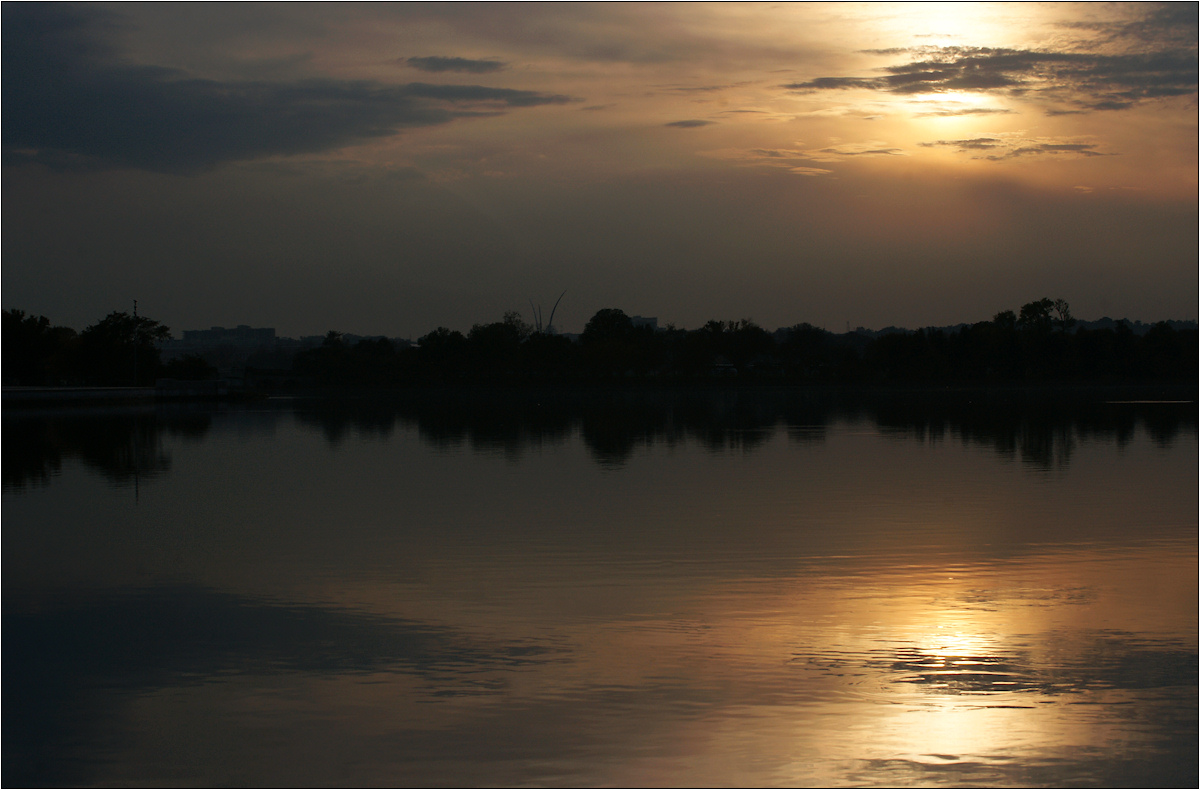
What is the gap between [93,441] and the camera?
3062 centimetres

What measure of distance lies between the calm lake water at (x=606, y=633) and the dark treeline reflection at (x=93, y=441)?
11.0ft

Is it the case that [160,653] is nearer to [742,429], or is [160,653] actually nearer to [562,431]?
[562,431]

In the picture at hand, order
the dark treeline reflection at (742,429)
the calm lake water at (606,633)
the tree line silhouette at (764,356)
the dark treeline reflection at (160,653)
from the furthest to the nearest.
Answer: the tree line silhouette at (764,356) < the dark treeline reflection at (742,429) < the dark treeline reflection at (160,653) < the calm lake water at (606,633)

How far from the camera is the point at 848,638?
8.02 meters

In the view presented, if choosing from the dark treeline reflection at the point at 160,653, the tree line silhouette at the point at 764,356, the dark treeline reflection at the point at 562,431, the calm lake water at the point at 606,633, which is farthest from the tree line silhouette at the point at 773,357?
the dark treeline reflection at the point at 160,653

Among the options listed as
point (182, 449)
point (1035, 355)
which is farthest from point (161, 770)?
point (1035, 355)

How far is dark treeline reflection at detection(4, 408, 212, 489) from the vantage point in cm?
2169

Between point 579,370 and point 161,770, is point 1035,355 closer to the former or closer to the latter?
point 579,370

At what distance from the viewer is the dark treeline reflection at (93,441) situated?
2169 cm

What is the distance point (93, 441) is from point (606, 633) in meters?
26.0

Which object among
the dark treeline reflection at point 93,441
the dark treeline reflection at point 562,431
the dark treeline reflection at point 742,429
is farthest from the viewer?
the dark treeline reflection at point 742,429

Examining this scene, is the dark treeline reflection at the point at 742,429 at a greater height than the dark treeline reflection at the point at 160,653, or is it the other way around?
the dark treeline reflection at the point at 160,653

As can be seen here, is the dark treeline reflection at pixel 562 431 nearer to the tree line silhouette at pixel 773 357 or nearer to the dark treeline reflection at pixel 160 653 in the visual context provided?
the dark treeline reflection at pixel 160 653

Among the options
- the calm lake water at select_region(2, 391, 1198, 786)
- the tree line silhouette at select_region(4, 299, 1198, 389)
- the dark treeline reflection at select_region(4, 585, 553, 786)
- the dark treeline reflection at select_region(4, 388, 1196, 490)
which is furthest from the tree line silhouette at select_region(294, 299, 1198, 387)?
the dark treeline reflection at select_region(4, 585, 553, 786)
